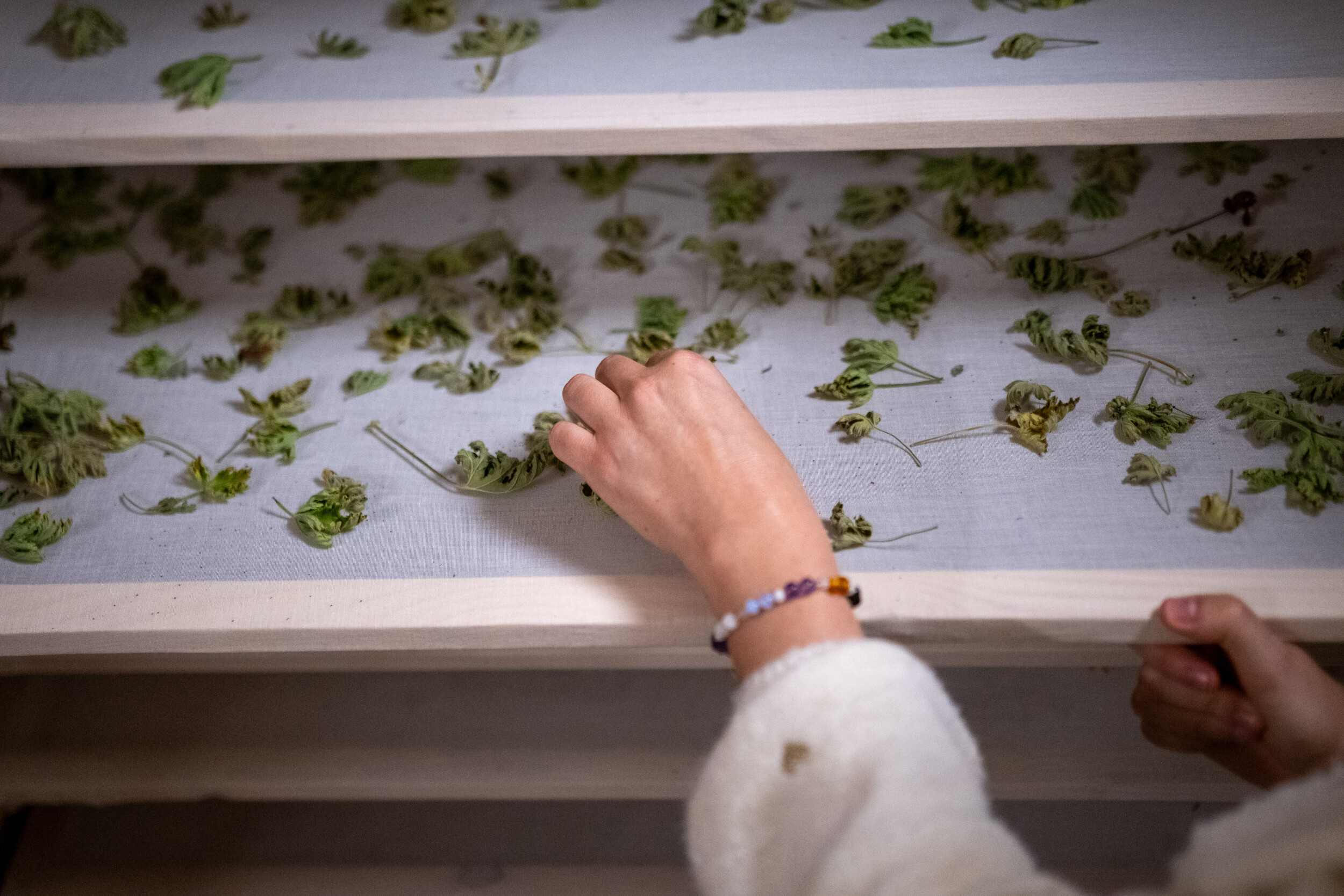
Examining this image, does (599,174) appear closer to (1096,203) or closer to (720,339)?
(720,339)

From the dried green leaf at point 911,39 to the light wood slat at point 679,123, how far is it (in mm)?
74

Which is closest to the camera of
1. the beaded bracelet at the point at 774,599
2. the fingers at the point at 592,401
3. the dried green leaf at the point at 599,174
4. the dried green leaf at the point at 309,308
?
the beaded bracelet at the point at 774,599

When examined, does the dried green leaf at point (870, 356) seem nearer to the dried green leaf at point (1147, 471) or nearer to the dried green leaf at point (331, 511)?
the dried green leaf at point (1147, 471)

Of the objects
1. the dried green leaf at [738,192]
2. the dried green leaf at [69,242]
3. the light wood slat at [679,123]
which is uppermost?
the light wood slat at [679,123]

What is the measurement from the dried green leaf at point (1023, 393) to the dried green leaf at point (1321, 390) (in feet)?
0.67

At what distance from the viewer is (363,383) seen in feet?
2.85

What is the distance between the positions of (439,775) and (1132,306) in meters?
0.87

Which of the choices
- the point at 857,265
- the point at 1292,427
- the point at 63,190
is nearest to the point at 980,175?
the point at 857,265

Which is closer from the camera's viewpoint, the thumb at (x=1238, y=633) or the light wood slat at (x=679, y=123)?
the thumb at (x=1238, y=633)

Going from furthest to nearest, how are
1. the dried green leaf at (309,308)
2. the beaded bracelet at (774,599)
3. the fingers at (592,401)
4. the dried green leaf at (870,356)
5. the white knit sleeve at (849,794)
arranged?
the dried green leaf at (309,308) < the dried green leaf at (870,356) < the fingers at (592,401) < the beaded bracelet at (774,599) < the white knit sleeve at (849,794)

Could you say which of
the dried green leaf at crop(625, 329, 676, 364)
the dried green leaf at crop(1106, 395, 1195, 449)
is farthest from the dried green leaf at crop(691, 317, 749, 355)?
the dried green leaf at crop(1106, 395, 1195, 449)

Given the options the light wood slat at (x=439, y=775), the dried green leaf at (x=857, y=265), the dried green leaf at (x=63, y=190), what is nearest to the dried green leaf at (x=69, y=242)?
the dried green leaf at (x=63, y=190)

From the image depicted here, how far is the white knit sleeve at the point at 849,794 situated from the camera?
1.62 ft

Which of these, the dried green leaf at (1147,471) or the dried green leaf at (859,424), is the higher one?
the dried green leaf at (859,424)
